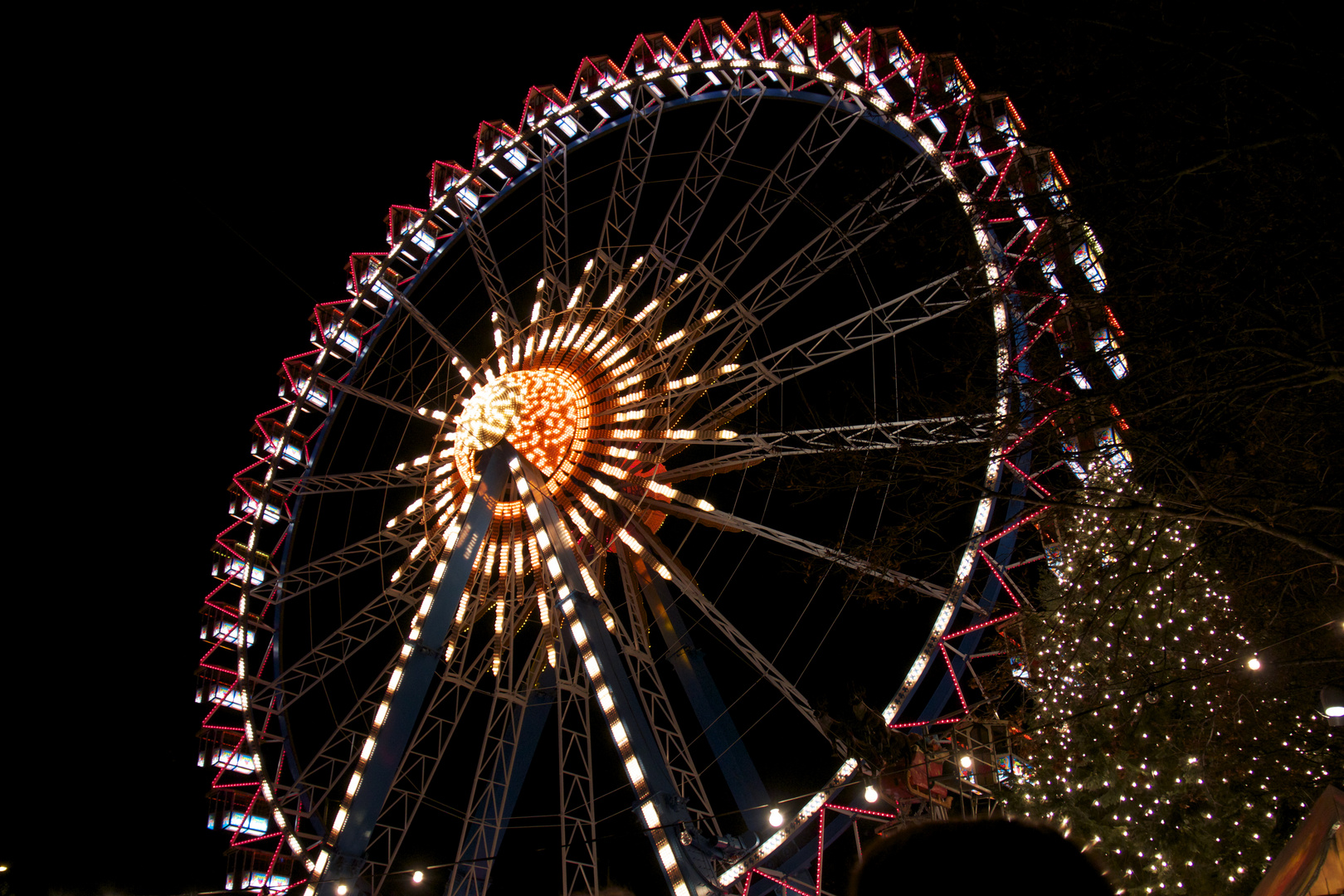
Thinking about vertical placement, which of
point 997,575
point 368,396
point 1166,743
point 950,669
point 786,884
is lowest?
point 786,884

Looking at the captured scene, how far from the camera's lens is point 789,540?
11.3 meters

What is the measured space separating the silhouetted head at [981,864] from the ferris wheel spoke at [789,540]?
669 cm

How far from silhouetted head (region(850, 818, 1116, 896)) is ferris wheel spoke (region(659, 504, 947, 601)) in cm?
669

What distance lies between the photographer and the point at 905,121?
40.1 ft

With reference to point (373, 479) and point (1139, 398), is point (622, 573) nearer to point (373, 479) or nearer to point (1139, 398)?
point (373, 479)

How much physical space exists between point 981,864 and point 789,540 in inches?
392

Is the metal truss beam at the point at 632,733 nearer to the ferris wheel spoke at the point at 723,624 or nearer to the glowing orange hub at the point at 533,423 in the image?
the glowing orange hub at the point at 533,423

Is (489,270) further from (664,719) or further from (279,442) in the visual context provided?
(664,719)

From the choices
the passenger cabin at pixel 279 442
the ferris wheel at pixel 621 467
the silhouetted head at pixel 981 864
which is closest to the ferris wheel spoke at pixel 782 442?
the ferris wheel at pixel 621 467

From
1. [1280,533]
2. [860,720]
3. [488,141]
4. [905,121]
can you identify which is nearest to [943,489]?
[1280,533]

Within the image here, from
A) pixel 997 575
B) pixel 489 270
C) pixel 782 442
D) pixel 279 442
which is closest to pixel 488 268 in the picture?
pixel 489 270

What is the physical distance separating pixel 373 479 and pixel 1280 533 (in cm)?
1223

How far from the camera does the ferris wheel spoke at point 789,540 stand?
8492 millimetres

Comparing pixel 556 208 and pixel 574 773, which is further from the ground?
pixel 556 208
